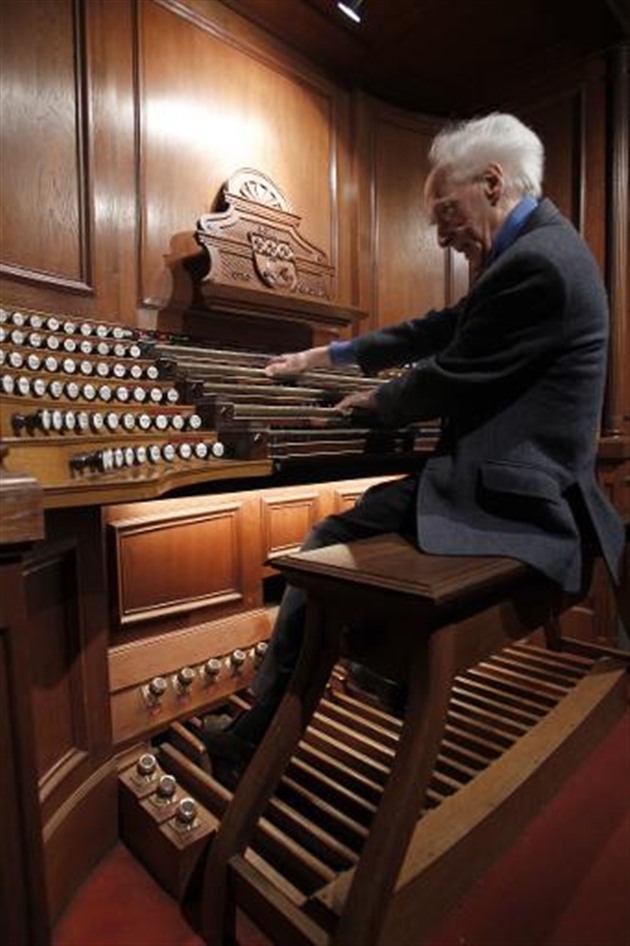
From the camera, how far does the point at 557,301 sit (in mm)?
1211

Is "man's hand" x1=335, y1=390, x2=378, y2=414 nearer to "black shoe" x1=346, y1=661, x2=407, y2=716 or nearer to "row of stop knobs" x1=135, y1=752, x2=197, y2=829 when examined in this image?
"black shoe" x1=346, y1=661, x2=407, y2=716

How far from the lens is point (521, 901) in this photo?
137cm

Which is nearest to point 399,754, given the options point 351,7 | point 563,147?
point 351,7

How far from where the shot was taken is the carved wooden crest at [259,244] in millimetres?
2250

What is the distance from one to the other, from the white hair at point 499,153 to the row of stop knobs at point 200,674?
1.56 metres

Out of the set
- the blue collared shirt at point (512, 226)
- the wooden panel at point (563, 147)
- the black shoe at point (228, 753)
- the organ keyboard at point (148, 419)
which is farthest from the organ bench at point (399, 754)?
the wooden panel at point (563, 147)

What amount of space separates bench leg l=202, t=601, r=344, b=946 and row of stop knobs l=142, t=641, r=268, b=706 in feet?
2.20

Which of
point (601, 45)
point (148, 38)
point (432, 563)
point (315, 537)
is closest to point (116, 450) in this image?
point (315, 537)

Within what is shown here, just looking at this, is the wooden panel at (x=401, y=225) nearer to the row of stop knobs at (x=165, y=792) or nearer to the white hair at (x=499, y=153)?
the white hair at (x=499, y=153)

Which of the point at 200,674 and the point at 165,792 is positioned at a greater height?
the point at 200,674

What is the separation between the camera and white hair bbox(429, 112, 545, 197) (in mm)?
1453

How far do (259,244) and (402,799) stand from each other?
2.06 metres

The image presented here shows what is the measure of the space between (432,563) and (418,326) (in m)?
0.97

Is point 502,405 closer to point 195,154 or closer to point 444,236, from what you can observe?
point 444,236
